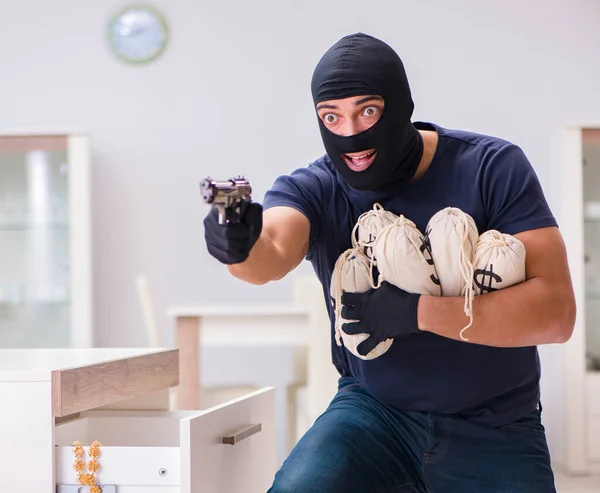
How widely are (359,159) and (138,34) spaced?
338 centimetres

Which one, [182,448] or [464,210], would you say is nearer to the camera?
[182,448]

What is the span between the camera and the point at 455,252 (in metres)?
1.38

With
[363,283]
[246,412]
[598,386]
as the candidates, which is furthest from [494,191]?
[598,386]

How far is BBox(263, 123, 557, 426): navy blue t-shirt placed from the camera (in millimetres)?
1476

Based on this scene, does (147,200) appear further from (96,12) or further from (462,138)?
(462,138)

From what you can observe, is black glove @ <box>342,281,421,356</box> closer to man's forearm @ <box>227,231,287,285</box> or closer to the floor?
man's forearm @ <box>227,231,287,285</box>

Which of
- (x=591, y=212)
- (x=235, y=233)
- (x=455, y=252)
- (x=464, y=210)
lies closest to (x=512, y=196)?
(x=464, y=210)

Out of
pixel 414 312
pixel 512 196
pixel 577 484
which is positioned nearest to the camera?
pixel 414 312

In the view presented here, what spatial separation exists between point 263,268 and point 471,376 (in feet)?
1.31

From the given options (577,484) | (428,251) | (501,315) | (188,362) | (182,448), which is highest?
(428,251)

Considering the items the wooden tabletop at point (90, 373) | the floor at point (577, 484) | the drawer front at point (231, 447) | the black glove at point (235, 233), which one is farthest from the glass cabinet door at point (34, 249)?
the black glove at point (235, 233)

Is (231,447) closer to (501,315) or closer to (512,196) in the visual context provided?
(501,315)

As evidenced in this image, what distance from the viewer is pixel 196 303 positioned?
4594 millimetres

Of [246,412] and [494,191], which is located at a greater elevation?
[494,191]
